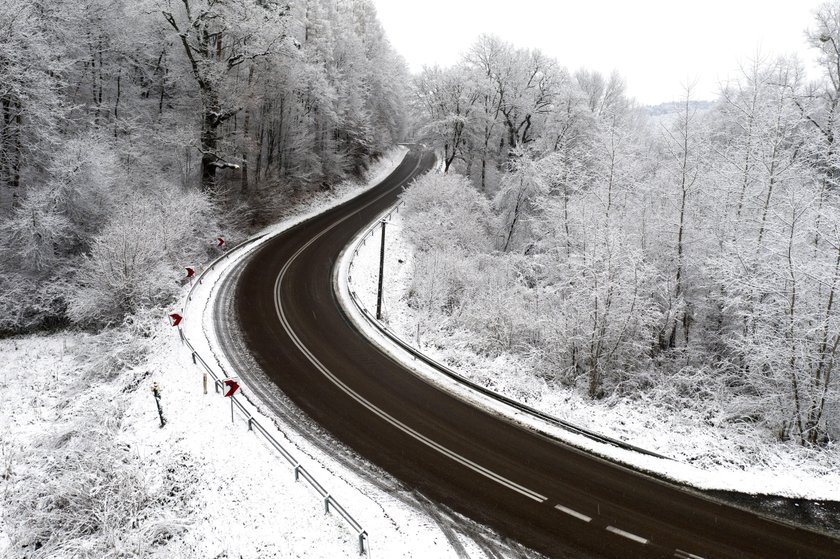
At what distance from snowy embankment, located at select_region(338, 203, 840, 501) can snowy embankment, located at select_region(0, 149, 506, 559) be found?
6.23 meters

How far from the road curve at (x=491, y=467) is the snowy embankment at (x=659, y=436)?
2.33 ft

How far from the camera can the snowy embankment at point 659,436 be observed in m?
12.7

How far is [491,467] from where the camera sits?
13.2m

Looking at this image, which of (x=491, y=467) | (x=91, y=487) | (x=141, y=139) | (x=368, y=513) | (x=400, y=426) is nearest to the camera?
(x=368, y=513)

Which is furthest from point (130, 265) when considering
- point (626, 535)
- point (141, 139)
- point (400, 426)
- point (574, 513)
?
point (626, 535)

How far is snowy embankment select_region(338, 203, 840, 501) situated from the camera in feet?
41.5

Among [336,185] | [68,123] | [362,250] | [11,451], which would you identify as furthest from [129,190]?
[336,185]

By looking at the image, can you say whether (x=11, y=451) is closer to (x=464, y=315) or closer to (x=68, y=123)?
(x=464, y=315)

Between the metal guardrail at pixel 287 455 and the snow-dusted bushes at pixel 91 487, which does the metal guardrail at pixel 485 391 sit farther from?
the snow-dusted bushes at pixel 91 487

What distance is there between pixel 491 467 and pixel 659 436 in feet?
18.8

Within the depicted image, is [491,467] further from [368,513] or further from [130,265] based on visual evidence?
[130,265]

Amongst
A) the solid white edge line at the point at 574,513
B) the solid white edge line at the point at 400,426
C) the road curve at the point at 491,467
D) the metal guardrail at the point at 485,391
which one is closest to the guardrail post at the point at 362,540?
the road curve at the point at 491,467

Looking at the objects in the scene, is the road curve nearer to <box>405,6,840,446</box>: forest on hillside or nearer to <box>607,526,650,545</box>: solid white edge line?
<box>607,526,650,545</box>: solid white edge line

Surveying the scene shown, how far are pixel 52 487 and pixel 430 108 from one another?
46.1 meters
